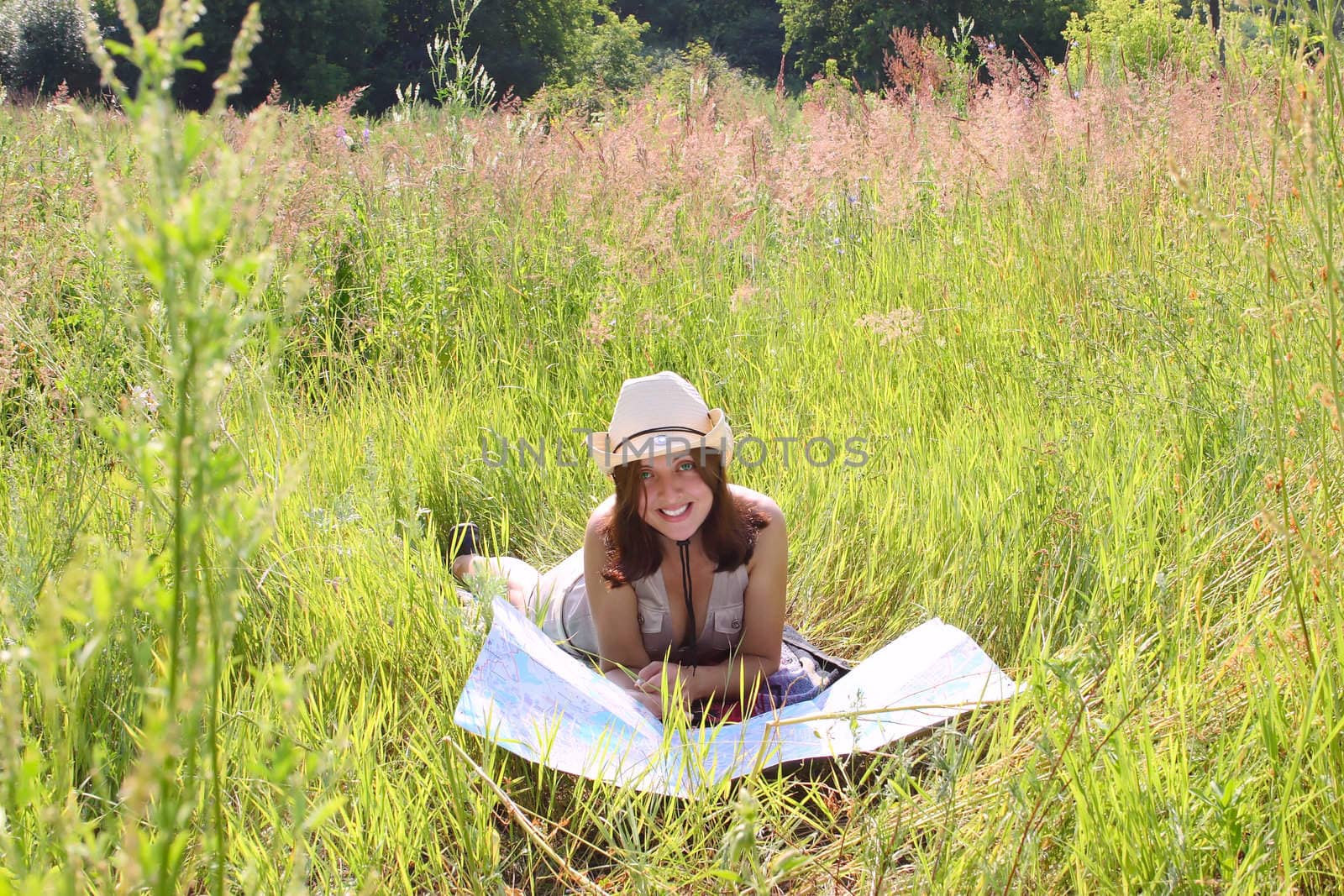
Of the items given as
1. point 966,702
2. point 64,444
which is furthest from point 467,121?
point 966,702

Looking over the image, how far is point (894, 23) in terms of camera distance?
24.7m

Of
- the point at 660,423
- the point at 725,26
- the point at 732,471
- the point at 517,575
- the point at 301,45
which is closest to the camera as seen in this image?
Answer: the point at 660,423

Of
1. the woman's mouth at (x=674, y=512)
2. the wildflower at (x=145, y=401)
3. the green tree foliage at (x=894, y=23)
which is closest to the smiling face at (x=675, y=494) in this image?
the woman's mouth at (x=674, y=512)

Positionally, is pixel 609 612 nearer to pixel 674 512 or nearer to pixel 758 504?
pixel 674 512

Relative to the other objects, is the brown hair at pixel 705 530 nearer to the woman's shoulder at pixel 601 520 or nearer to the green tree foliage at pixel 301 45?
the woman's shoulder at pixel 601 520

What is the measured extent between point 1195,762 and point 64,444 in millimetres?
2244

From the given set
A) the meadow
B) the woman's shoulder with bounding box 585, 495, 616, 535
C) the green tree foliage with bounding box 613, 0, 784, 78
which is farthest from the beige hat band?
the green tree foliage with bounding box 613, 0, 784, 78

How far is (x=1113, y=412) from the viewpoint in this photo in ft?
8.41

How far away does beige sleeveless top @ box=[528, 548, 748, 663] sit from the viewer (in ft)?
8.20

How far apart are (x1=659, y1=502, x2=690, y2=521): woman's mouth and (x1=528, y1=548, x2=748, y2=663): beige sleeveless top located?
7.3 inches

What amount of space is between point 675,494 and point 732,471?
654 millimetres

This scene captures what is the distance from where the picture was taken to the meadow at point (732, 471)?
90 cm

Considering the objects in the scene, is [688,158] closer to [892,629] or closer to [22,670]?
[892,629]

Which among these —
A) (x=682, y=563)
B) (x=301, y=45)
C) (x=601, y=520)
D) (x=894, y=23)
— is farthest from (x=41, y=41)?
(x=682, y=563)
